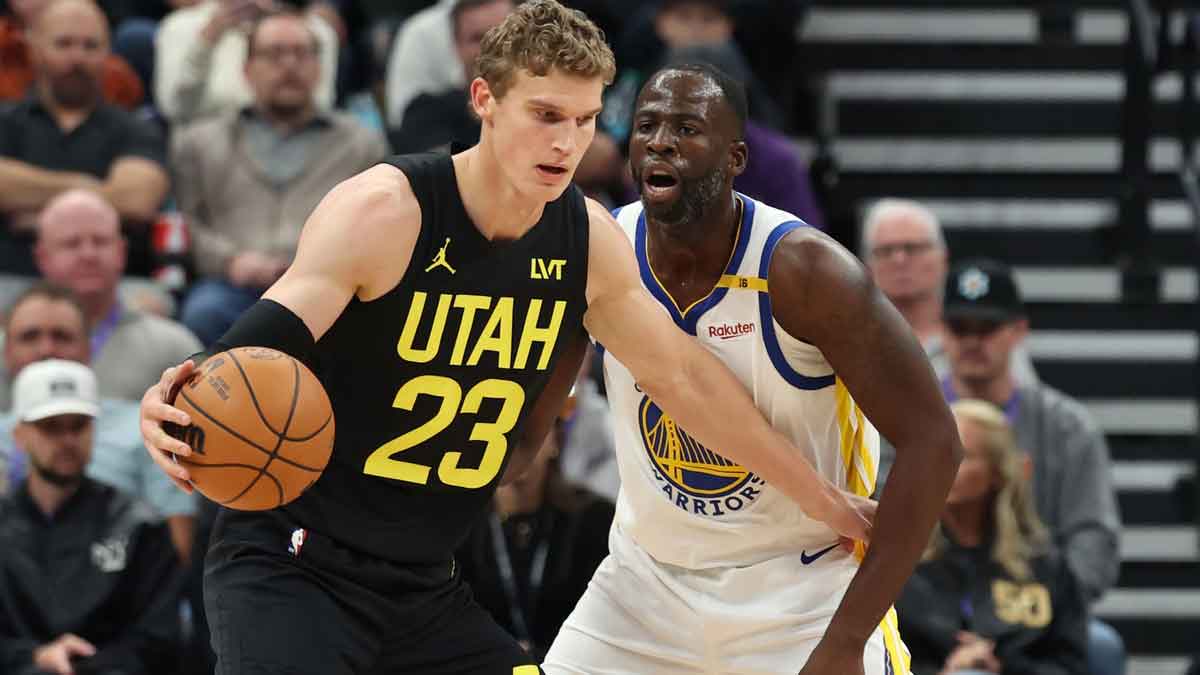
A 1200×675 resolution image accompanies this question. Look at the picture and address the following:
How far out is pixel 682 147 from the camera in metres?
4.23

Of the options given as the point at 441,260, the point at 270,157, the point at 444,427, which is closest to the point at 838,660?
the point at 444,427

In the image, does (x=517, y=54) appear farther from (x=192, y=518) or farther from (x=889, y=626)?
(x=192, y=518)

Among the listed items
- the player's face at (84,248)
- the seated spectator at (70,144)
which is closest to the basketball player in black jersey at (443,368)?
the player's face at (84,248)

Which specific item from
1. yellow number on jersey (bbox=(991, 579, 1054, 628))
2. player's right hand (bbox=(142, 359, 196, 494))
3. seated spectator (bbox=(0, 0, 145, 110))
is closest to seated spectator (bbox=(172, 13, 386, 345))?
seated spectator (bbox=(0, 0, 145, 110))

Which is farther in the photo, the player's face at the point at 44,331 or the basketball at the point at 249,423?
the player's face at the point at 44,331

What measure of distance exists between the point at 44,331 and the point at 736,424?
3.65 metres

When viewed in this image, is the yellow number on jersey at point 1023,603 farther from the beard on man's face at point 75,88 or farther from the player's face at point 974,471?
the beard on man's face at point 75,88

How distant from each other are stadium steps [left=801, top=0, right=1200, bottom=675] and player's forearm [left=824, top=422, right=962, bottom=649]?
4430 millimetres

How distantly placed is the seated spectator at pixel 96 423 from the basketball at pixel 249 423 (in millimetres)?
3344

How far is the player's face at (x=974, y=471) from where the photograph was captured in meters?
6.54

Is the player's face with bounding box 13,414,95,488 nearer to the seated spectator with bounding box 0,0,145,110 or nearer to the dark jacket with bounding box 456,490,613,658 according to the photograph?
the dark jacket with bounding box 456,490,613,658

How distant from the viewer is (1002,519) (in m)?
6.54

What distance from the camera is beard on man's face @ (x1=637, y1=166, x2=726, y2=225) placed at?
425 centimetres

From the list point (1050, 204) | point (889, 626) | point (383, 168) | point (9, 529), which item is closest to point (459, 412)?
point (383, 168)
